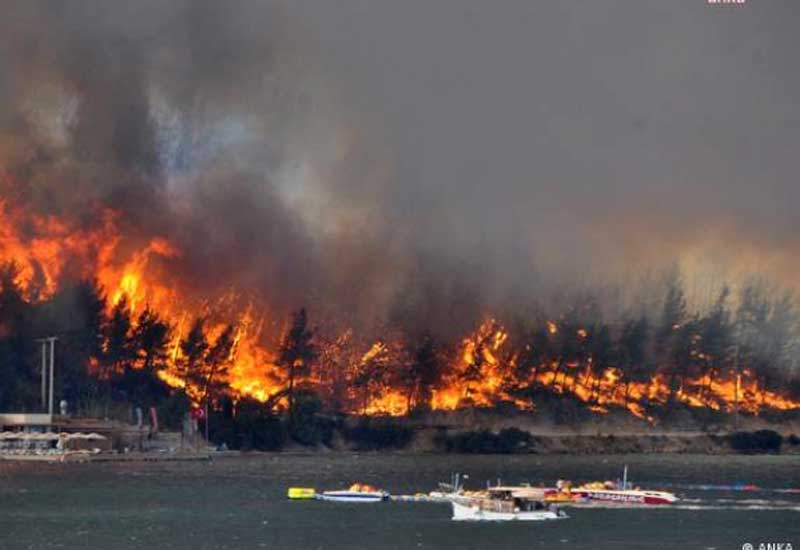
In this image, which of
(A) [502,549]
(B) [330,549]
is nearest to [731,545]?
(A) [502,549]

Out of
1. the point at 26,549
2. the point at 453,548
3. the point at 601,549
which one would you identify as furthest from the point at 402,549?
the point at 26,549

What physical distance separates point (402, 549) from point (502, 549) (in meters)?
9.13

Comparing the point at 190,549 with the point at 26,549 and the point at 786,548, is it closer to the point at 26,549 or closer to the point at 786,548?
the point at 26,549

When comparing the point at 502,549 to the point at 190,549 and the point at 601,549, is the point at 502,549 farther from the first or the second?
the point at 190,549

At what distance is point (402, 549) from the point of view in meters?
200

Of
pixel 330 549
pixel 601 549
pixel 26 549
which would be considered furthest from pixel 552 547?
pixel 26 549

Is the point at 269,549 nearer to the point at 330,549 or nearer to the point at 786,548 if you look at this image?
the point at 330,549

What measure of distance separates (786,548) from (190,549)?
53.7m

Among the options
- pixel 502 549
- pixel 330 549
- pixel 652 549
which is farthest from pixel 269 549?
pixel 652 549

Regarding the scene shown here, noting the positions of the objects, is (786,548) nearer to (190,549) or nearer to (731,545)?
(731,545)

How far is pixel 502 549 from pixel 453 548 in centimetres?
449

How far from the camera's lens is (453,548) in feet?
655

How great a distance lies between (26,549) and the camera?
199875mm

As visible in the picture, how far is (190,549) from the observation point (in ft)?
655
